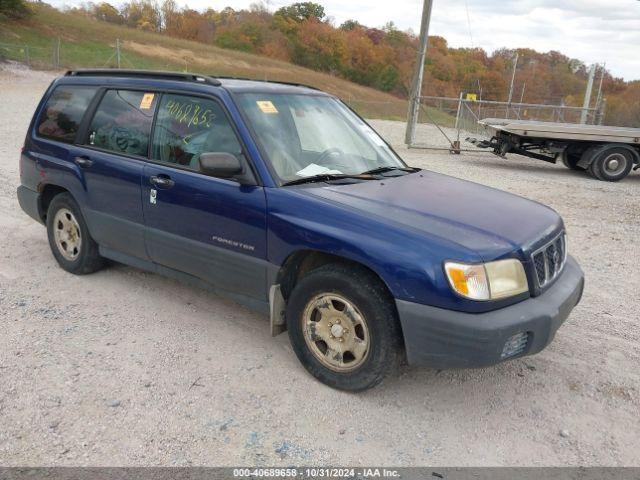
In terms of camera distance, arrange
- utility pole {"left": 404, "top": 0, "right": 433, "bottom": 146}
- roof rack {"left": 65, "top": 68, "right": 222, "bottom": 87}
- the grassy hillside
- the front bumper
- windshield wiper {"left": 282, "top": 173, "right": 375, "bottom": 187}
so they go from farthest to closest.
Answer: the grassy hillside < utility pole {"left": 404, "top": 0, "right": 433, "bottom": 146} < roof rack {"left": 65, "top": 68, "right": 222, "bottom": 87} < windshield wiper {"left": 282, "top": 173, "right": 375, "bottom": 187} < the front bumper

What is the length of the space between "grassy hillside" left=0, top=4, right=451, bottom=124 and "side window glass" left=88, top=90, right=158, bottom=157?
73.0 feet

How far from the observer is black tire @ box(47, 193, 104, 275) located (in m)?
4.86

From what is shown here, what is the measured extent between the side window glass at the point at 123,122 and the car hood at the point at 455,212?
1.60 metres

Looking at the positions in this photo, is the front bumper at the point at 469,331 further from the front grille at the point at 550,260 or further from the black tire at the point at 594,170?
the black tire at the point at 594,170

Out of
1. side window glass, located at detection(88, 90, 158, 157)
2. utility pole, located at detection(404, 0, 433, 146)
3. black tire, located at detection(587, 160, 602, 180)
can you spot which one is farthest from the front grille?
utility pole, located at detection(404, 0, 433, 146)

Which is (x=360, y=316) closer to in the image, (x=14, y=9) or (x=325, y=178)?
(x=325, y=178)

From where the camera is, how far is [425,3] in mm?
16750

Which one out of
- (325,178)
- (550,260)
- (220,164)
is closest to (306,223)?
(325,178)

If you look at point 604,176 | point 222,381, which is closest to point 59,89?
point 222,381

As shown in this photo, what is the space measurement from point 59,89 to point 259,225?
113 inches

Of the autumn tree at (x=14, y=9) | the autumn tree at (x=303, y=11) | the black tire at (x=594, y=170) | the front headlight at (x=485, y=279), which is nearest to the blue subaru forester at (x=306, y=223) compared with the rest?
the front headlight at (x=485, y=279)

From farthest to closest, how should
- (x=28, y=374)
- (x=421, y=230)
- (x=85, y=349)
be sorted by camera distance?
(x=85, y=349)
(x=28, y=374)
(x=421, y=230)

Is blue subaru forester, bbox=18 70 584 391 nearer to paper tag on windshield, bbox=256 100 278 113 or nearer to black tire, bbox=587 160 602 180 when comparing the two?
paper tag on windshield, bbox=256 100 278 113

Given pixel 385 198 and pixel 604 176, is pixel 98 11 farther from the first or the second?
pixel 385 198
